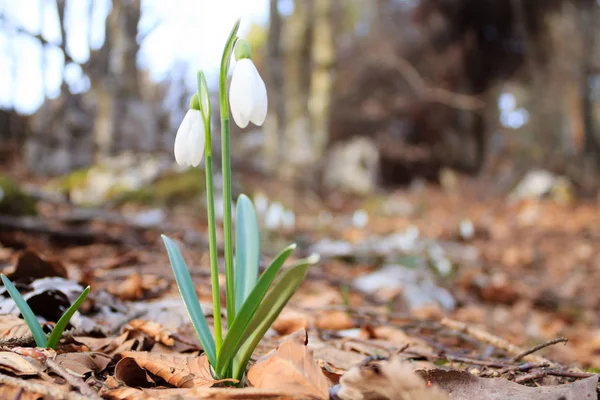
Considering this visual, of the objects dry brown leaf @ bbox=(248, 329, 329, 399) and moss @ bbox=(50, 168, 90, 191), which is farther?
moss @ bbox=(50, 168, 90, 191)

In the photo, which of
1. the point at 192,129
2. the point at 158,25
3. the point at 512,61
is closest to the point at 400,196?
the point at 512,61

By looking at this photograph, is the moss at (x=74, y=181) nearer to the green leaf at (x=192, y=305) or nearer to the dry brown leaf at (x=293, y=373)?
the green leaf at (x=192, y=305)

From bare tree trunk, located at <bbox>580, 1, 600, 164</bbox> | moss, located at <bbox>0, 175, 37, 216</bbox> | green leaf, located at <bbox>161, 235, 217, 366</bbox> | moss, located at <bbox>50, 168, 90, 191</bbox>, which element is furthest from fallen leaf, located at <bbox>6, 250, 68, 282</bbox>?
bare tree trunk, located at <bbox>580, 1, 600, 164</bbox>

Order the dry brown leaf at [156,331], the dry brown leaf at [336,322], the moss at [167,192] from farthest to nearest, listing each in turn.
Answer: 1. the moss at [167,192]
2. the dry brown leaf at [336,322]
3. the dry brown leaf at [156,331]

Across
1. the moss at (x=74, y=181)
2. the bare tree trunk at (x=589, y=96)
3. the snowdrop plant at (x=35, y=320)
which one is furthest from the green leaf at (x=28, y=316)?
the bare tree trunk at (x=589, y=96)

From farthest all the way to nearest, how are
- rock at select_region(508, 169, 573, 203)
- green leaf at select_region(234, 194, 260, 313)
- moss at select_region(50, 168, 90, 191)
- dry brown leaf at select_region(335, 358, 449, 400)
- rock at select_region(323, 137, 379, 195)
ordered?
rock at select_region(323, 137, 379, 195) → rock at select_region(508, 169, 573, 203) → moss at select_region(50, 168, 90, 191) → green leaf at select_region(234, 194, 260, 313) → dry brown leaf at select_region(335, 358, 449, 400)

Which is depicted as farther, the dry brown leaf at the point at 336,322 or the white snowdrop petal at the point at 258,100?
the dry brown leaf at the point at 336,322

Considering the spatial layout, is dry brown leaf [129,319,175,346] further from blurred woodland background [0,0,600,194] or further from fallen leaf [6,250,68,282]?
blurred woodland background [0,0,600,194]

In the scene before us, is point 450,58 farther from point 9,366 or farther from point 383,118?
point 9,366
